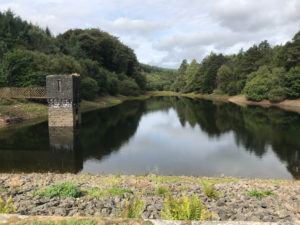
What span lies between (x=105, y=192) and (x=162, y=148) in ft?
66.5

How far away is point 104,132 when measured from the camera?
151 feet

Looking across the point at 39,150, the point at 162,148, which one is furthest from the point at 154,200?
the point at 39,150

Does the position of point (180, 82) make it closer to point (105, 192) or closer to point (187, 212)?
point (105, 192)

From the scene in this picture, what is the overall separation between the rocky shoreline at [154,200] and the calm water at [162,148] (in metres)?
7.73

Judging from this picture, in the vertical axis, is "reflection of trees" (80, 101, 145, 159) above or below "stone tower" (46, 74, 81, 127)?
below

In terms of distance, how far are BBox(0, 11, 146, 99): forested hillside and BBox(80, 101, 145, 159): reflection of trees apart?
11664mm

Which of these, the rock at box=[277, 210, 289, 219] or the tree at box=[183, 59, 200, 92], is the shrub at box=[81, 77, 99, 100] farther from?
the rock at box=[277, 210, 289, 219]

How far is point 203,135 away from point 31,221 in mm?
36680

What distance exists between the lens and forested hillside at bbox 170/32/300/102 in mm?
79938

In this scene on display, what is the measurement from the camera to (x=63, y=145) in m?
37.6

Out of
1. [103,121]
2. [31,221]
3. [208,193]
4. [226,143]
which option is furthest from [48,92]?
[31,221]

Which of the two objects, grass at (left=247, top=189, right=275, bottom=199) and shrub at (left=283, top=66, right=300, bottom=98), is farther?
shrub at (left=283, top=66, right=300, bottom=98)

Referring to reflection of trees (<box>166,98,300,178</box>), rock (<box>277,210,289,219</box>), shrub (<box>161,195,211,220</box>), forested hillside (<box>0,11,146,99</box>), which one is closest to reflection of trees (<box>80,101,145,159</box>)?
reflection of trees (<box>166,98,300,178</box>)

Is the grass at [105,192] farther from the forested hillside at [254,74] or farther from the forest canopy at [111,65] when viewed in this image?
the forested hillside at [254,74]
